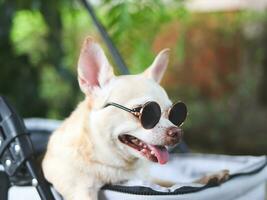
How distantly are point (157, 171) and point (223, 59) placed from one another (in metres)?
1.92

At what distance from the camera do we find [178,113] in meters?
0.79

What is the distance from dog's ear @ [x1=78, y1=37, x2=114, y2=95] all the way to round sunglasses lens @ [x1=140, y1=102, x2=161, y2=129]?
121 mm

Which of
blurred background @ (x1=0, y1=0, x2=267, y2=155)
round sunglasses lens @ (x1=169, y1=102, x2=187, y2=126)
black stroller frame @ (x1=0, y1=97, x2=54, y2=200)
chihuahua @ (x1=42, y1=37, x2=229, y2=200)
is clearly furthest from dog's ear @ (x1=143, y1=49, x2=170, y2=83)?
blurred background @ (x1=0, y1=0, x2=267, y2=155)

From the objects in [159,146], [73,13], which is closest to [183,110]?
[159,146]

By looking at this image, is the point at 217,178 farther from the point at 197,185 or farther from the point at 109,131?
the point at 109,131

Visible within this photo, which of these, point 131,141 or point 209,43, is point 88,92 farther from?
point 209,43

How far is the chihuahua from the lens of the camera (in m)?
0.78

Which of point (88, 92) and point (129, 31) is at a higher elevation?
point (129, 31)

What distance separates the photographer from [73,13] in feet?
5.53

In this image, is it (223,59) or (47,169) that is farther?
(223,59)

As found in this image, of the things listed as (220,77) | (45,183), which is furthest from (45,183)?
(220,77)

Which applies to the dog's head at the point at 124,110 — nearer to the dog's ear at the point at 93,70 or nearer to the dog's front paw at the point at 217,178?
the dog's ear at the point at 93,70

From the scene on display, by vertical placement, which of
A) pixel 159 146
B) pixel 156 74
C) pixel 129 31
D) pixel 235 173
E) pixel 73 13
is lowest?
pixel 235 173

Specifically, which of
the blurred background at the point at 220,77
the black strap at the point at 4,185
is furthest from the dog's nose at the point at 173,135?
the blurred background at the point at 220,77
